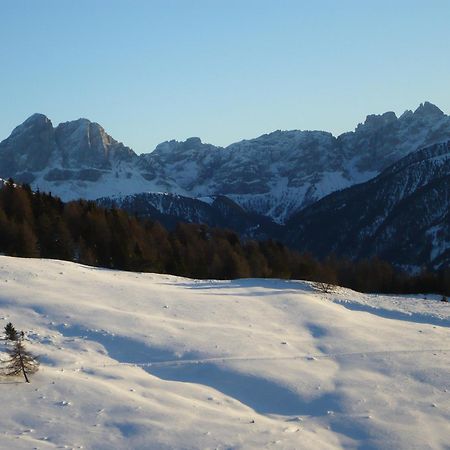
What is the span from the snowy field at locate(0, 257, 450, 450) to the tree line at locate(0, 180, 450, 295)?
29118 mm

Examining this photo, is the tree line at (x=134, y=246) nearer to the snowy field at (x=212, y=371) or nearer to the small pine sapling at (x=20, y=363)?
the snowy field at (x=212, y=371)

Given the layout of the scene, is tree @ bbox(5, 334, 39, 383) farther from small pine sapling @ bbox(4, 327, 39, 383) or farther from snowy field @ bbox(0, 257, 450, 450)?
snowy field @ bbox(0, 257, 450, 450)

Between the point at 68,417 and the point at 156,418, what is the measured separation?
2.44m

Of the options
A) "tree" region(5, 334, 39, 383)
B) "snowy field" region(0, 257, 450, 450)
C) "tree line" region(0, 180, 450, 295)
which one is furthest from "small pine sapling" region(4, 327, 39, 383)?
"tree line" region(0, 180, 450, 295)

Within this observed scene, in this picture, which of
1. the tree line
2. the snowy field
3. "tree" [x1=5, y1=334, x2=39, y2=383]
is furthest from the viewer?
the tree line

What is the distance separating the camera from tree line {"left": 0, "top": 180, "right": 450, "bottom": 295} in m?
67.1

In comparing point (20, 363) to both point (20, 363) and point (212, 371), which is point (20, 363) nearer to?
point (20, 363)

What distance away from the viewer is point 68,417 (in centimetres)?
1686

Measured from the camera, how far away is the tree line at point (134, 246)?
67.1 meters

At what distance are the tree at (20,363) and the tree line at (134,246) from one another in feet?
140

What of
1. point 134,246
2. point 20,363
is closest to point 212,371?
point 20,363

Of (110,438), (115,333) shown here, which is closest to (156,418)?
(110,438)

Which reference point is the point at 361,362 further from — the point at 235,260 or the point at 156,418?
the point at 235,260

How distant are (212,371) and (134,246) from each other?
49493mm
